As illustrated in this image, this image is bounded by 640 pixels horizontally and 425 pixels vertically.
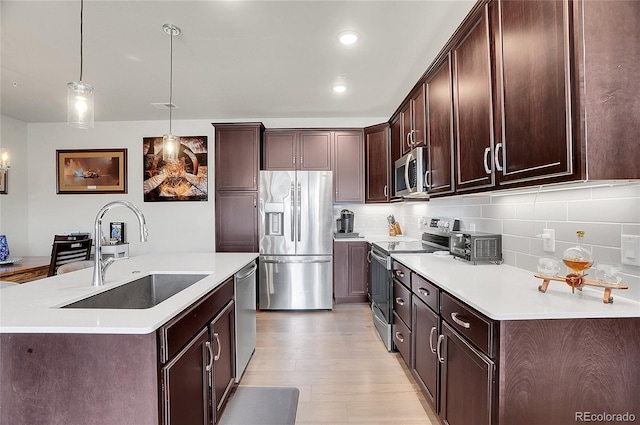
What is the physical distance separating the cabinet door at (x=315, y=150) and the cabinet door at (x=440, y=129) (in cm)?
189

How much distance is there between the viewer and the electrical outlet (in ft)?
5.38

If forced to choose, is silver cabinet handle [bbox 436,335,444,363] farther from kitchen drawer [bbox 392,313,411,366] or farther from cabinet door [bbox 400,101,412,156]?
cabinet door [bbox 400,101,412,156]

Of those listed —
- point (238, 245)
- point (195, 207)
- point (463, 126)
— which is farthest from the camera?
point (195, 207)

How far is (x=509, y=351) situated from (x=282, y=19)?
7.78ft

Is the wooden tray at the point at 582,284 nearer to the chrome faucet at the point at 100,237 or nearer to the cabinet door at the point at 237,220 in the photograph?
the chrome faucet at the point at 100,237

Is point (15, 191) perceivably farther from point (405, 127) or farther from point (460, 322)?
point (460, 322)

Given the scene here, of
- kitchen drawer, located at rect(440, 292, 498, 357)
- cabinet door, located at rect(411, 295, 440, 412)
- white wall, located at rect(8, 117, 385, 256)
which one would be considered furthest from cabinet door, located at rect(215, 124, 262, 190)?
kitchen drawer, located at rect(440, 292, 498, 357)

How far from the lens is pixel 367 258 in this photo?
4039mm

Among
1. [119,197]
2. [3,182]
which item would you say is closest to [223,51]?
[119,197]

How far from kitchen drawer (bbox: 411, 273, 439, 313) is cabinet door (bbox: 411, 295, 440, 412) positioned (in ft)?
0.12

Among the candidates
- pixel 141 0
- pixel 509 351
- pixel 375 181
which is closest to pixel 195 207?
pixel 375 181

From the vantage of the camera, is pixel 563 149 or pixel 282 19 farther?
pixel 282 19

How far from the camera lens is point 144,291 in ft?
6.02

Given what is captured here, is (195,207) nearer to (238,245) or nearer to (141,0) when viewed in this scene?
(238,245)
